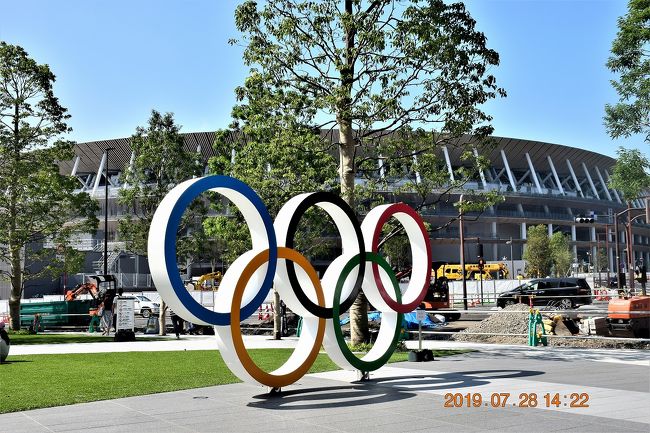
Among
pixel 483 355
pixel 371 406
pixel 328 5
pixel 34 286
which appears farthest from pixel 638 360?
pixel 34 286

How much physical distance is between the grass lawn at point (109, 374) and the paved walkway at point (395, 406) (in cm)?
68

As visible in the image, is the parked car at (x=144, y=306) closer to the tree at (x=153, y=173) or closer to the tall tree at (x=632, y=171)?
the tree at (x=153, y=173)

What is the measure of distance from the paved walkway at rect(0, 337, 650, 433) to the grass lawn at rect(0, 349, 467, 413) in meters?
0.68

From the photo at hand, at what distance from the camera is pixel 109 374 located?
1543cm

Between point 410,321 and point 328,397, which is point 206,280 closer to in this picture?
point 410,321

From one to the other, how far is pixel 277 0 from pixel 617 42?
15094mm

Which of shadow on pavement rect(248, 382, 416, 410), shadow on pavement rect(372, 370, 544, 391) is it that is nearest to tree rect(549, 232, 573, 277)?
shadow on pavement rect(372, 370, 544, 391)

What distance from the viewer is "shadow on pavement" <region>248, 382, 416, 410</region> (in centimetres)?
1116

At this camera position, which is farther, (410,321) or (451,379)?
(410,321)

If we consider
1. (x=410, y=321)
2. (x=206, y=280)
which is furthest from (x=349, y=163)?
(x=206, y=280)

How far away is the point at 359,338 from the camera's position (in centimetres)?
2091

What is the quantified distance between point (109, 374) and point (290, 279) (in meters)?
5.35

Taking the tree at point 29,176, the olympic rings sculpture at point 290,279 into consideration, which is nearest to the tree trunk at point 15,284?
the tree at point 29,176

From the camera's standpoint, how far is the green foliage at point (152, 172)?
31775 mm
